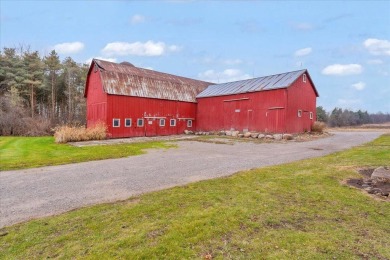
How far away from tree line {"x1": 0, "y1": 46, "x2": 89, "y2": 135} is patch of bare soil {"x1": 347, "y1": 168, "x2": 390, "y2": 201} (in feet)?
99.8

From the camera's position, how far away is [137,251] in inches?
130

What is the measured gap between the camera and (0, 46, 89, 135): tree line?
92.7ft

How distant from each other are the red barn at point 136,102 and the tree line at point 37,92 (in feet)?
28.7

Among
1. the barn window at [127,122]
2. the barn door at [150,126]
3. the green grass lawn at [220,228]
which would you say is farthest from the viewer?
the barn door at [150,126]

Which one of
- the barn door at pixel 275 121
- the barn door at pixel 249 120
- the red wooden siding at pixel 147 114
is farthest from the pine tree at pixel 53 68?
the barn door at pixel 275 121

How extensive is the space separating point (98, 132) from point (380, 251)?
20558mm

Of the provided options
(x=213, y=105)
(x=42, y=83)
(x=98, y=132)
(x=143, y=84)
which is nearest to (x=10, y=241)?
(x=98, y=132)

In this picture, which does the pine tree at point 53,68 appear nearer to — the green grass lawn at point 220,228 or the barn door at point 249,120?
the barn door at point 249,120

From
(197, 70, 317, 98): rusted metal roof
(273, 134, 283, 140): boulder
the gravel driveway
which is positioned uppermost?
(197, 70, 317, 98): rusted metal roof

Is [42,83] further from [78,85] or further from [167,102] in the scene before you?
[167,102]

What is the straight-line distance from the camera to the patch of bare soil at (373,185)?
17.9 ft

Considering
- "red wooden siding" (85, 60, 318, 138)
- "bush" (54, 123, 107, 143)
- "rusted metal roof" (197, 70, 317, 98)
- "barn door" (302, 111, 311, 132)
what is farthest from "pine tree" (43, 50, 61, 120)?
"barn door" (302, 111, 311, 132)

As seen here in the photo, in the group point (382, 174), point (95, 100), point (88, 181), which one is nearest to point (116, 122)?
point (95, 100)

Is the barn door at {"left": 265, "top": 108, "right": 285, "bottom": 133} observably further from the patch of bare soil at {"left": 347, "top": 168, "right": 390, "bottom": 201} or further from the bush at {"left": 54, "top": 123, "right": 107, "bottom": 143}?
the patch of bare soil at {"left": 347, "top": 168, "right": 390, "bottom": 201}
